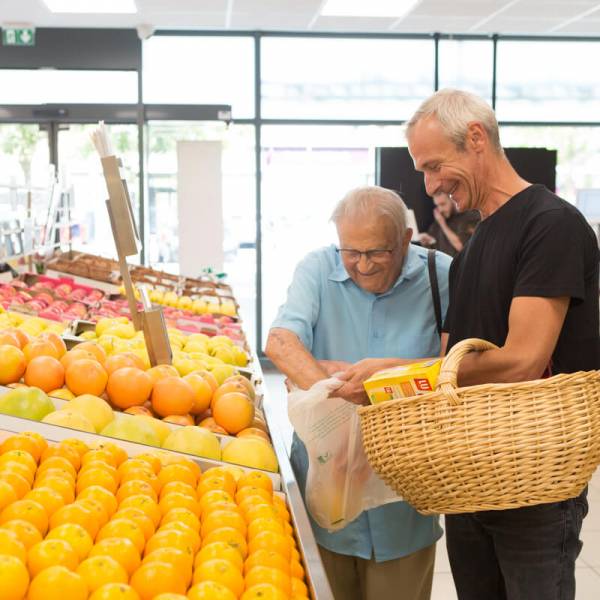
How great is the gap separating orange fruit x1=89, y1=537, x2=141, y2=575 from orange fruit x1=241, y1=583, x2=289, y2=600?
0.18 meters

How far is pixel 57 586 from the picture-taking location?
44.6 inches

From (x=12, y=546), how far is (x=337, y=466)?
976 millimetres

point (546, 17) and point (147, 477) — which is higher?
point (546, 17)

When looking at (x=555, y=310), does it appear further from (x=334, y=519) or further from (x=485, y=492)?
(x=334, y=519)

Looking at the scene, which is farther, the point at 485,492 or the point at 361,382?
the point at 361,382

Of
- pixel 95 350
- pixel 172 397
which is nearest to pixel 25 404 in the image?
pixel 172 397

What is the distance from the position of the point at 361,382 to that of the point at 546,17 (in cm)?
706

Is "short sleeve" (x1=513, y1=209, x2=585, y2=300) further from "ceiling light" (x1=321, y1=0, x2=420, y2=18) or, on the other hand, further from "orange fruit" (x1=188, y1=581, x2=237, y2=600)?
"ceiling light" (x1=321, y1=0, x2=420, y2=18)

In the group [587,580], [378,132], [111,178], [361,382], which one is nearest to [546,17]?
[378,132]

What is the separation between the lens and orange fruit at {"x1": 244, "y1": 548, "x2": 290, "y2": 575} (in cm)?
134

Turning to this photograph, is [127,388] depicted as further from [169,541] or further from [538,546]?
[538,546]

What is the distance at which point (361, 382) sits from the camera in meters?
1.88

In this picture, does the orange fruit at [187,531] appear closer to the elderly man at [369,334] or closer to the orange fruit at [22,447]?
the orange fruit at [22,447]

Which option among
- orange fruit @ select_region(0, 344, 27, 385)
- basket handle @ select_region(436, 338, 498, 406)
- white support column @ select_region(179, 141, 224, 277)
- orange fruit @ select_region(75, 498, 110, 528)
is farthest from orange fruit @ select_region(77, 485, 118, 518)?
white support column @ select_region(179, 141, 224, 277)
